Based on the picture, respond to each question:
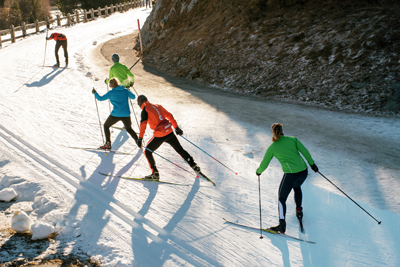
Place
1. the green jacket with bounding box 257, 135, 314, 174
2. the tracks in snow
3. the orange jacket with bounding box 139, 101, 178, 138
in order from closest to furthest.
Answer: the tracks in snow → the green jacket with bounding box 257, 135, 314, 174 → the orange jacket with bounding box 139, 101, 178, 138

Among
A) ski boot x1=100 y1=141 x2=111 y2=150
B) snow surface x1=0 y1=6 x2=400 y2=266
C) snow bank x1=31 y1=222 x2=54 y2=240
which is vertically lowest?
snow surface x1=0 y1=6 x2=400 y2=266

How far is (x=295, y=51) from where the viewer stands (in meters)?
12.7

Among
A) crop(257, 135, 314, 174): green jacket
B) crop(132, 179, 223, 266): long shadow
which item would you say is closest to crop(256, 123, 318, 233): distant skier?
crop(257, 135, 314, 174): green jacket

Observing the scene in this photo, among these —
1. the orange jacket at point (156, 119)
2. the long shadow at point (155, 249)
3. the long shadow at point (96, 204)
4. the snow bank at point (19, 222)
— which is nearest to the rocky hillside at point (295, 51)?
the orange jacket at point (156, 119)

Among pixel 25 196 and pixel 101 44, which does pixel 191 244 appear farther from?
pixel 101 44

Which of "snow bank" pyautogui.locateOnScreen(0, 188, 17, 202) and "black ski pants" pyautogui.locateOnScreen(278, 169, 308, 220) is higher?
"black ski pants" pyautogui.locateOnScreen(278, 169, 308, 220)

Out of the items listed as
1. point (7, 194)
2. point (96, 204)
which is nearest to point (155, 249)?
point (96, 204)

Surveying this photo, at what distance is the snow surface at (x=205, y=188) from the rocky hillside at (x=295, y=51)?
1.47m

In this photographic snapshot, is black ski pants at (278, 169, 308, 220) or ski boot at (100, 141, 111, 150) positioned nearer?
black ski pants at (278, 169, 308, 220)

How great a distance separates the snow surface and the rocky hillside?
1.47 m

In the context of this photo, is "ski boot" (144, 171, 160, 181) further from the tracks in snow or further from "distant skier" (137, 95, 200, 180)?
the tracks in snow

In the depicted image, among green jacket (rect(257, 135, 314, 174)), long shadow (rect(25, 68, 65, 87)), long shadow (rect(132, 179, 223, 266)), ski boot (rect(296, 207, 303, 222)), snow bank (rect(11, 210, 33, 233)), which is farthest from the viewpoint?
long shadow (rect(25, 68, 65, 87))

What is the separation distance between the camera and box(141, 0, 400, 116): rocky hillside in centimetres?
1041

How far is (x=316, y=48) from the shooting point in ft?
40.4
